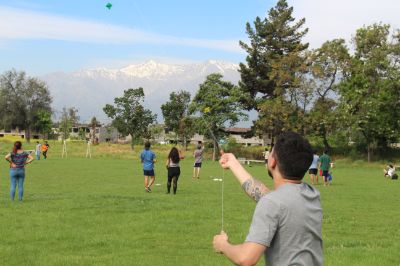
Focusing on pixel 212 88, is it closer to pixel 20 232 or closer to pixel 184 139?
pixel 184 139

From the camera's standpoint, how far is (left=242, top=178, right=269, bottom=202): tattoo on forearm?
4133 mm

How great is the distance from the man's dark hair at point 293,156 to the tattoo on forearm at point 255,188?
0.58 meters

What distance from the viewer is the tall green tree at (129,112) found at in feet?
304

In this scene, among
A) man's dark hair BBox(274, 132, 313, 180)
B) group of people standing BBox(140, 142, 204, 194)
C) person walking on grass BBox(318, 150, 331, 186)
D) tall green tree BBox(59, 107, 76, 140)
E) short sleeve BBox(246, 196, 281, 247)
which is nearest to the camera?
short sleeve BBox(246, 196, 281, 247)

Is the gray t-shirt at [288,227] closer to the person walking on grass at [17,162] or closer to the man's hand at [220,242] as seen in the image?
the man's hand at [220,242]

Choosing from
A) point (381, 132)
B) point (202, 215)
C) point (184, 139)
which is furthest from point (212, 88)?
point (202, 215)

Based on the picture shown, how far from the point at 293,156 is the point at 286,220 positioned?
420 mm

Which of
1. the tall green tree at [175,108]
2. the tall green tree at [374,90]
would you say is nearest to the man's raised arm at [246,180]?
the tall green tree at [374,90]

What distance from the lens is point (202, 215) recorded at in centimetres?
1396

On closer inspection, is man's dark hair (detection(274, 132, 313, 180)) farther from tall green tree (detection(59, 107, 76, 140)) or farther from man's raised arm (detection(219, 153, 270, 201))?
tall green tree (detection(59, 107, 76, 140))

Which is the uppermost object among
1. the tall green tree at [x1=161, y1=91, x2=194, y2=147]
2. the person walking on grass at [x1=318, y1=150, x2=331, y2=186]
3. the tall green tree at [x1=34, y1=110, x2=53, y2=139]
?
the tall green tree at [x1=161, y1=91, x2=194, y2=147]

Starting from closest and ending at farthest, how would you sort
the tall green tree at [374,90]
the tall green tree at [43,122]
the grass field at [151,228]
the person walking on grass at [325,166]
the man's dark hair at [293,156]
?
1. the man's dark hair at [293,156]
2. the grass field at [151,228]
3. the person walking on grass at [325,166]
4. the tall green tree at [374,90]
5. the tall green tree at [43,122]

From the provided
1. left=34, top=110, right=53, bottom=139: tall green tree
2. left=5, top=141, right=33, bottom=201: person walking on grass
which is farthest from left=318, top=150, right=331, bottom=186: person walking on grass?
left=34, top=110, right=53, bottom=139: tall green tree

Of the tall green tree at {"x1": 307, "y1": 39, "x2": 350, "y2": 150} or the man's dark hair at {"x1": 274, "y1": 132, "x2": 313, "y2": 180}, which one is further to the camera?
the tall green tree at {"x1": 307, "y1": 39, "x2": 350, "y2": 150}
